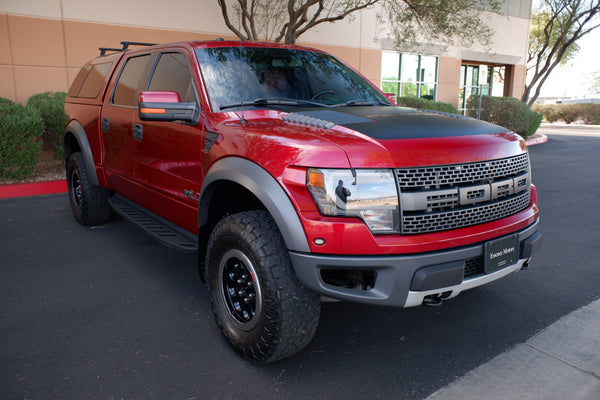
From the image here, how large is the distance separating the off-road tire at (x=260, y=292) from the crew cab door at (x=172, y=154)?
64 centimetres

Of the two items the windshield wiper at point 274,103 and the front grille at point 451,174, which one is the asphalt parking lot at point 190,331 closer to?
the front grille at point 451,174

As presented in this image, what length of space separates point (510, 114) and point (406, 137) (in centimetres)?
1599

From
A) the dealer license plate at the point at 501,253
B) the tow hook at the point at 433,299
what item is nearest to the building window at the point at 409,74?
the dealer license plate at the point at 501,253

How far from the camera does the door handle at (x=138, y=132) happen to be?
152 inches

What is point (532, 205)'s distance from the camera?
3041 mm

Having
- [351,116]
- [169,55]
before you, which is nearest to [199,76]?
[169,55]

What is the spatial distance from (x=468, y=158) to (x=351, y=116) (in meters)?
0.78

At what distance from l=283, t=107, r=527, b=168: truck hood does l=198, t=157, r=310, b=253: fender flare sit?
380 mm

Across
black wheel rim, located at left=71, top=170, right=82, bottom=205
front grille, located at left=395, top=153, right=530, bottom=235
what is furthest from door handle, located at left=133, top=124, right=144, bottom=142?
front grille, located at left=395, top=153, right=530, bottom=235

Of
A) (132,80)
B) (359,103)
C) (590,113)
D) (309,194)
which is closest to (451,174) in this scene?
(309,194)

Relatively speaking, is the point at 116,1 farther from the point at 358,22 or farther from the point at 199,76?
the point at 199,76

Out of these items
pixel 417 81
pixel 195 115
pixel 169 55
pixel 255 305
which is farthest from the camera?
pixel 417 81

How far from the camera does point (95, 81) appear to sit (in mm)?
5113

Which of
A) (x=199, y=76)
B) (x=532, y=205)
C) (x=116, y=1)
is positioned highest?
(x=116, y=1)
